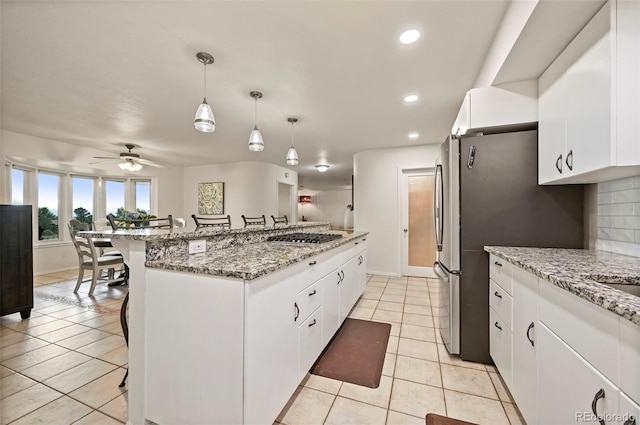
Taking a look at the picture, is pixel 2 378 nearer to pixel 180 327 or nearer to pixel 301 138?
pixel 180 327

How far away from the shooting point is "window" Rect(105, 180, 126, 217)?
5.73 metres

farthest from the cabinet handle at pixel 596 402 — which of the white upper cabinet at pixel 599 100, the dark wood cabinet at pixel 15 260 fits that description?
the dark wood cabinet at pixel 15 260

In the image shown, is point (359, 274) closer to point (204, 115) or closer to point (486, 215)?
point (486, 215)

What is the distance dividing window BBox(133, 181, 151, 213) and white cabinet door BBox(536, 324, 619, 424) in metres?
7.47

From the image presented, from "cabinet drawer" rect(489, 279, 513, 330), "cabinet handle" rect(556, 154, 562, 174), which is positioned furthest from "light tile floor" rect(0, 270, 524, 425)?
"cabinet handle" rect(556, 154, 562, 174)

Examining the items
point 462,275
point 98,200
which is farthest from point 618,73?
point 98,200

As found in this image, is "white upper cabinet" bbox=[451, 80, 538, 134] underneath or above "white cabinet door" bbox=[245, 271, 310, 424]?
above

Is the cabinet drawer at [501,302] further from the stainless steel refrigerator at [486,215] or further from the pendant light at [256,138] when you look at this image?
the pendant light at [256,138]

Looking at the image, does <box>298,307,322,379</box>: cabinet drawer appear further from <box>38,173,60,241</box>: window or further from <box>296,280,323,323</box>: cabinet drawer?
<box>38,173,60,241</box>: window

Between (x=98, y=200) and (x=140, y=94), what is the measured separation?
4219mm

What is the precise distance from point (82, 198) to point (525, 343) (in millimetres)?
7459

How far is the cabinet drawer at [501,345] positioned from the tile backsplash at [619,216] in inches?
31.5

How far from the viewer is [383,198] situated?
15.9 feet

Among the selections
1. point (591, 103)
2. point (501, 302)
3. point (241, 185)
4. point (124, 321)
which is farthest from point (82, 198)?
point (591, 103)
